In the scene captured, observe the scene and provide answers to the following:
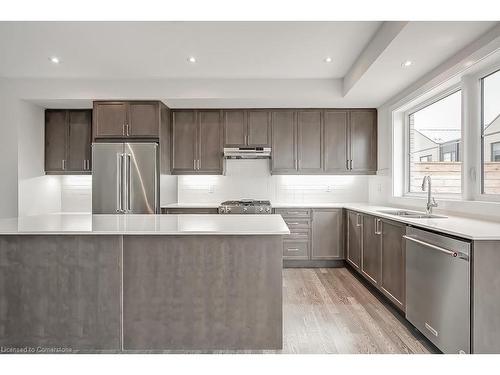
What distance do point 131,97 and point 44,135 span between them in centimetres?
164

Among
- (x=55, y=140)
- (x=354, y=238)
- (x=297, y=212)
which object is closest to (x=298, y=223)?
(x=297, y=212)

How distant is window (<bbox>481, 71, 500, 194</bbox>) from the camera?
273 centimetres

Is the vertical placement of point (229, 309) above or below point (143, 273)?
below

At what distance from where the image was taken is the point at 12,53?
3580mm

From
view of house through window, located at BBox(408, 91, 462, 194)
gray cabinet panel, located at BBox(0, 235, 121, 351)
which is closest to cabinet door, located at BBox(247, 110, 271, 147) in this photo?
view of house through window, located at BBox(408, 91, 462, 194)

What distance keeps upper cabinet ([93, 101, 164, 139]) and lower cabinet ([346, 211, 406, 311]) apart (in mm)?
2964

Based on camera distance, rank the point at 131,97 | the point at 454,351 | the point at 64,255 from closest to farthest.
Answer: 1. the point at 454,351
2. the point at 64,255
3. the point at 131,97

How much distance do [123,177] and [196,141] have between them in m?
1.21

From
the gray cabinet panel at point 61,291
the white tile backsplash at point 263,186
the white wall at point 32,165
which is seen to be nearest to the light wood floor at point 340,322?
the gray cabinet panel at point 61,291

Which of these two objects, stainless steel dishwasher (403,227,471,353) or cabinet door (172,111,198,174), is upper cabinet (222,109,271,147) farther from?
stainless steel dishwasher (403,227,471,353)

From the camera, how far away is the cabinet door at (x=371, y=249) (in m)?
3.46

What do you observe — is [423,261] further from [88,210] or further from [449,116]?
[88,210]
